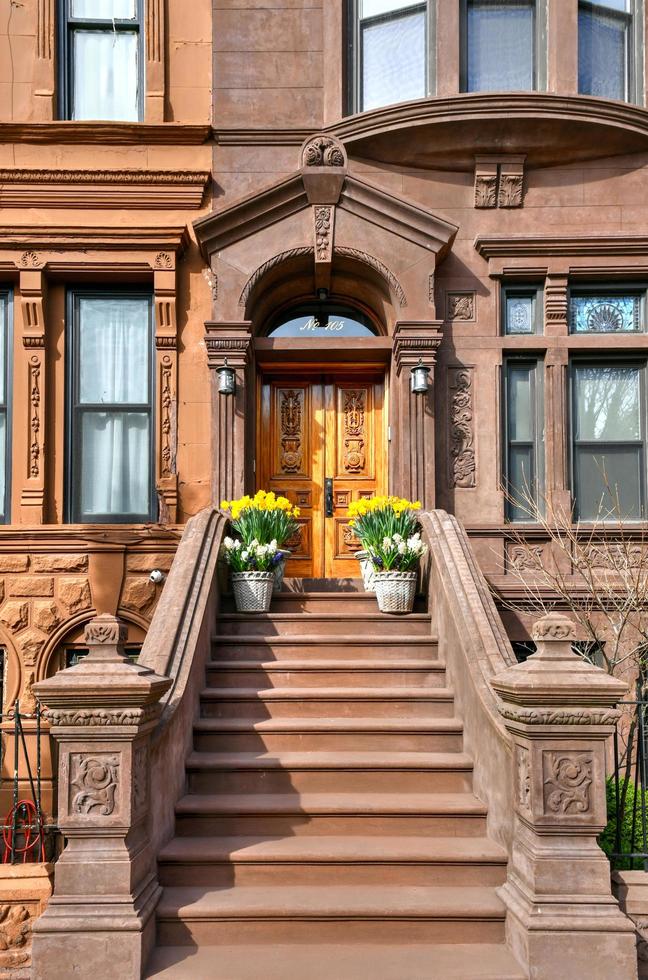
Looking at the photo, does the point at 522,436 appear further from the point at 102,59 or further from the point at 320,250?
the point at 102,59

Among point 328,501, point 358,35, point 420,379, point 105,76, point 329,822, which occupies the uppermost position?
point 358,35

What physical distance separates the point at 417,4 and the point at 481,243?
2.93 metres

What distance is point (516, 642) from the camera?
360 inches

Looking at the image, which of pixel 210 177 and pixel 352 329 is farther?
pixel 352 329

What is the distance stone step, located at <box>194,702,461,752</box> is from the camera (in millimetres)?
6391

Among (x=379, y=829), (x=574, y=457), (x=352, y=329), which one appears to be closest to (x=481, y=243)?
(x=352, y=329)

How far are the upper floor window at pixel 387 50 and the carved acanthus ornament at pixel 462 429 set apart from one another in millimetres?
3305

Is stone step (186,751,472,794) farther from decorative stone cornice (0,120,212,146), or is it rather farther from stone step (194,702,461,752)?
decorative stone cornice (0,120,212,146)

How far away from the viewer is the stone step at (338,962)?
14.9ft

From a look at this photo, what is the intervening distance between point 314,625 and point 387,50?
6738mm

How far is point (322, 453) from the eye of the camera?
1037cm

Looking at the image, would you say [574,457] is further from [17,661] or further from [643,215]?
[17,661]

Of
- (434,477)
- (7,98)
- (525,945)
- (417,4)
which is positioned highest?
(417,4)

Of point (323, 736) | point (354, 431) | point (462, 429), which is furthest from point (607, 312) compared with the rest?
point (323, 736)
